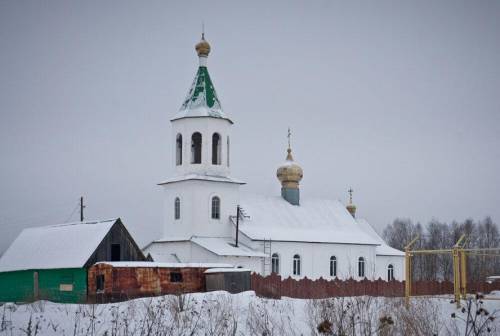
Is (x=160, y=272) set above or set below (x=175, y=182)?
below

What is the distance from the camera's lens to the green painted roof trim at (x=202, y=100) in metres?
37.2

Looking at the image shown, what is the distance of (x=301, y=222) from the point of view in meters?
40.5

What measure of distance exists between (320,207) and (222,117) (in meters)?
9.62

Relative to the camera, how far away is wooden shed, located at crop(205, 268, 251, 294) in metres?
28.1

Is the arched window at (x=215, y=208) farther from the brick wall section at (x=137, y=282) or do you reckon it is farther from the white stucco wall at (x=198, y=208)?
the brick wall section at (x=137, y=282)

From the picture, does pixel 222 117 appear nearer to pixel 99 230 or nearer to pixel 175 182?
pixel 175 182

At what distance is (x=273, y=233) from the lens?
3762cm

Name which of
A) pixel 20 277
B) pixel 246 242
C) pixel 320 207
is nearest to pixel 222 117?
pixel 246 242

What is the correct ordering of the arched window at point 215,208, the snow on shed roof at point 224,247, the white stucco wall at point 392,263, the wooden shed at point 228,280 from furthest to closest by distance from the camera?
the white stucco wall at point 392,263
the arched window at point 215,208
the snow on shed roof at point 224,247
the wooden shed at point 228,280

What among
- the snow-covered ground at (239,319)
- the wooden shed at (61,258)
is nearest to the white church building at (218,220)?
the wooden shed at (61,258)

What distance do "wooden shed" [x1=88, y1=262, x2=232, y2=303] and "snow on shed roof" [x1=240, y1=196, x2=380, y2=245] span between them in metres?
7.73

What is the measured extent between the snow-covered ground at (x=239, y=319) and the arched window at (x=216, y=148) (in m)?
15.9

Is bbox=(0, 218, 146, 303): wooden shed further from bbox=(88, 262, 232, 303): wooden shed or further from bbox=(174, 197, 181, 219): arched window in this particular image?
bbox=(174, 197, 181, 219): arched window

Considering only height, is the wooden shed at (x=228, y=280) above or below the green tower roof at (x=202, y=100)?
below
